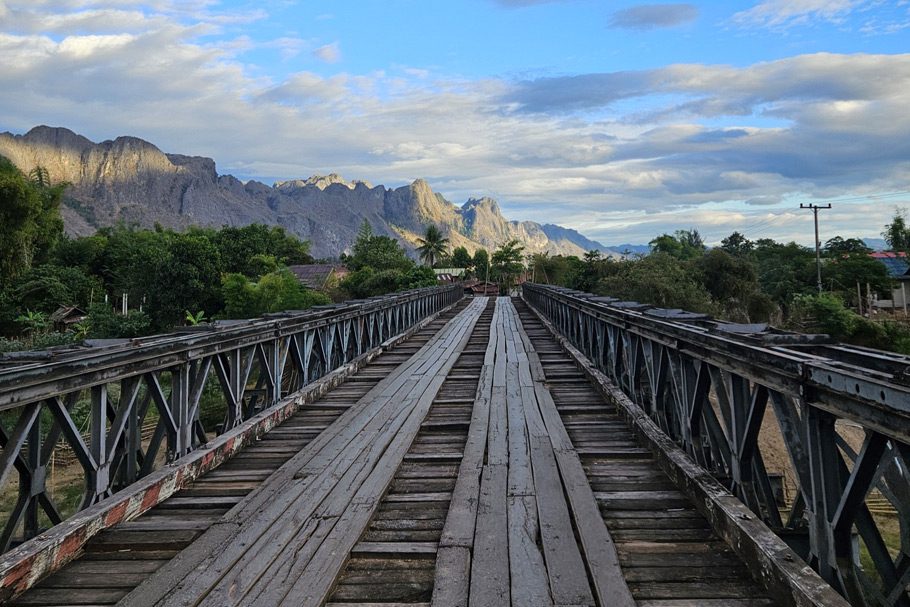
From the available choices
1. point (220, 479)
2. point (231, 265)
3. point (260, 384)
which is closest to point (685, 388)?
point (220, 479)

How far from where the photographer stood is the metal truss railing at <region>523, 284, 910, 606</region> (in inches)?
83.9

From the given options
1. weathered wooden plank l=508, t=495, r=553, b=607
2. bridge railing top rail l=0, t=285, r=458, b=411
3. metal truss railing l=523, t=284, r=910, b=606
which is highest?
bridge railing top rail l=0, t=285, r=458, b=411

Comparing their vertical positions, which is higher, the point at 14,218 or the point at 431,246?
the point at 431,246

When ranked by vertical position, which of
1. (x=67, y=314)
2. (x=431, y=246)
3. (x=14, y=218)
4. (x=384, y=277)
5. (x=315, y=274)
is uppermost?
(x=431, y=246)

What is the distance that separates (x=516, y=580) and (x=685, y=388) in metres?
2.04

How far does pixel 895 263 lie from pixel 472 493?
5452 centimetres

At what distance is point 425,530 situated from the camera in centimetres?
323

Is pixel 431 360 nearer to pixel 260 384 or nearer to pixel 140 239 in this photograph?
pixel 260 384

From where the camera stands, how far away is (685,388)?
4.05 meters

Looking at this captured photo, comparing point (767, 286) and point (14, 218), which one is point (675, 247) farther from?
point (14, 218)

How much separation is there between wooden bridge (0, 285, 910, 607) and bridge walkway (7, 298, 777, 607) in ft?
0.05

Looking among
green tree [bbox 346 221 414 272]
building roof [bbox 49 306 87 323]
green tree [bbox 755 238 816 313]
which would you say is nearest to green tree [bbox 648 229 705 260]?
green tree [bbox 755 238 816 313]

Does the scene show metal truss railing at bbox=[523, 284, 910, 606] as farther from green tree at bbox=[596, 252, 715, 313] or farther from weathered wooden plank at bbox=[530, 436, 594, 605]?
green tree at bbox=[596, 252, 715, 313]

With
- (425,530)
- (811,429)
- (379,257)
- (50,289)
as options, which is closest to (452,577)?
(425,530)
